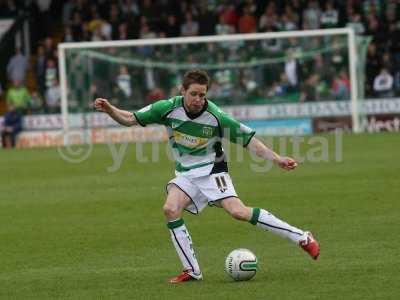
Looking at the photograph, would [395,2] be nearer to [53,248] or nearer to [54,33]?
[54,33]

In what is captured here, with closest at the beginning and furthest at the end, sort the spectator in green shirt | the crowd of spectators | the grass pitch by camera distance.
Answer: the grass pitch
the crowd of spectators
the spectator in green shirt

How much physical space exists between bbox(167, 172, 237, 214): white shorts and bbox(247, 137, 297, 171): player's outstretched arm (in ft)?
1.23

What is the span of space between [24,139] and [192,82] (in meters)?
21.2

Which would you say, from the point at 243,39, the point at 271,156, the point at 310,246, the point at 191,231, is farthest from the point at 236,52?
the point at 310,246

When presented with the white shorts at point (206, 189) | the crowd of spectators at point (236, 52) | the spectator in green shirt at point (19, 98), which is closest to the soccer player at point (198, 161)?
the white shorts at point (206, 189)

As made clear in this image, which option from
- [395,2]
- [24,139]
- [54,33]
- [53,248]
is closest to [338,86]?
[395,2]

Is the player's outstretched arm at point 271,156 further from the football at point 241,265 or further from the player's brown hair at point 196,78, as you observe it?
the football at point 241,265

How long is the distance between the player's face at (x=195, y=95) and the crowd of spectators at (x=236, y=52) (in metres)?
19.3

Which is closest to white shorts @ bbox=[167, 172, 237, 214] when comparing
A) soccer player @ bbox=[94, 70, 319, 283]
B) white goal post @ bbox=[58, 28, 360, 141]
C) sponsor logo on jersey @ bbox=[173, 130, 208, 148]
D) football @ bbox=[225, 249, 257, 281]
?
soccer player @ bbox=[94, 70, 319, 283]

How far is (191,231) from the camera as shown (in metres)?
13.3

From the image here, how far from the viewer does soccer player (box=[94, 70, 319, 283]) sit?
9.70 meters

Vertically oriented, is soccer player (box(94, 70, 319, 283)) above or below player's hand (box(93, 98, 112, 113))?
below

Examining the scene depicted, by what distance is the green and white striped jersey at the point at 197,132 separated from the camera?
991cm

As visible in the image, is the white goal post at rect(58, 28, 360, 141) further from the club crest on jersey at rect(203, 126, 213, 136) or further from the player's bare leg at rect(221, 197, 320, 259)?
the player's bare leg at rect(221, 197, 320, 259)
